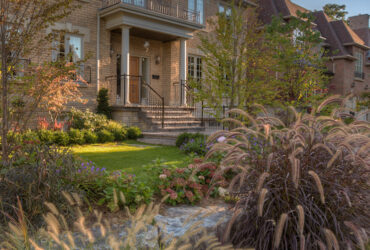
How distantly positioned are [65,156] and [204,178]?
6.49ft

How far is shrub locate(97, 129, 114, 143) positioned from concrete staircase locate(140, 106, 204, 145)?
130 cm

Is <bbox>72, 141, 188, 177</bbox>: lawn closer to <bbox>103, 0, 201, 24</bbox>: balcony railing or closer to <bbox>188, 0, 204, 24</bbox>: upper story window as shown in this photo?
<bbox>103, 0, 201, 24</bbox>: balcony railing

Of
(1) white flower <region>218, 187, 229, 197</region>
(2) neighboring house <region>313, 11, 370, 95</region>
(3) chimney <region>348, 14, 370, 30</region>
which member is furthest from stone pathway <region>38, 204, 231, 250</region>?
(3) chimney <region>348, 14, 370, 30</region>

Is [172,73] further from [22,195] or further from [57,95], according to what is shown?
[22,195]

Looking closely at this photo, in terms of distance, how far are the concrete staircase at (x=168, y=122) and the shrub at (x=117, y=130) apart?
2.45ft

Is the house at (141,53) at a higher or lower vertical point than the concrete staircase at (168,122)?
higher

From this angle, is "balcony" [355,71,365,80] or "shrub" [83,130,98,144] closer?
"shrub" [83,130,98,144]

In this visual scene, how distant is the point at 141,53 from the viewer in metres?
16.1

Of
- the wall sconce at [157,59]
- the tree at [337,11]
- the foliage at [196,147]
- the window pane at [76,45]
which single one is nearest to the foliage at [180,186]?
the foliage at [196,147]

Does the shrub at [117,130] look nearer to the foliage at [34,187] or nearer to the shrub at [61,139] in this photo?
the shrub at [61,139]

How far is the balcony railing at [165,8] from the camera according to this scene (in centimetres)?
1478

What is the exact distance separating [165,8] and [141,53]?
244cm

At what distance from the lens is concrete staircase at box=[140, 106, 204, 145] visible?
1197 centimetres

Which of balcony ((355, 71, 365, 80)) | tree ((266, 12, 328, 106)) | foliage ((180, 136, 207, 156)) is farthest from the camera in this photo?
balcony ((355, 71, 365, 80))
